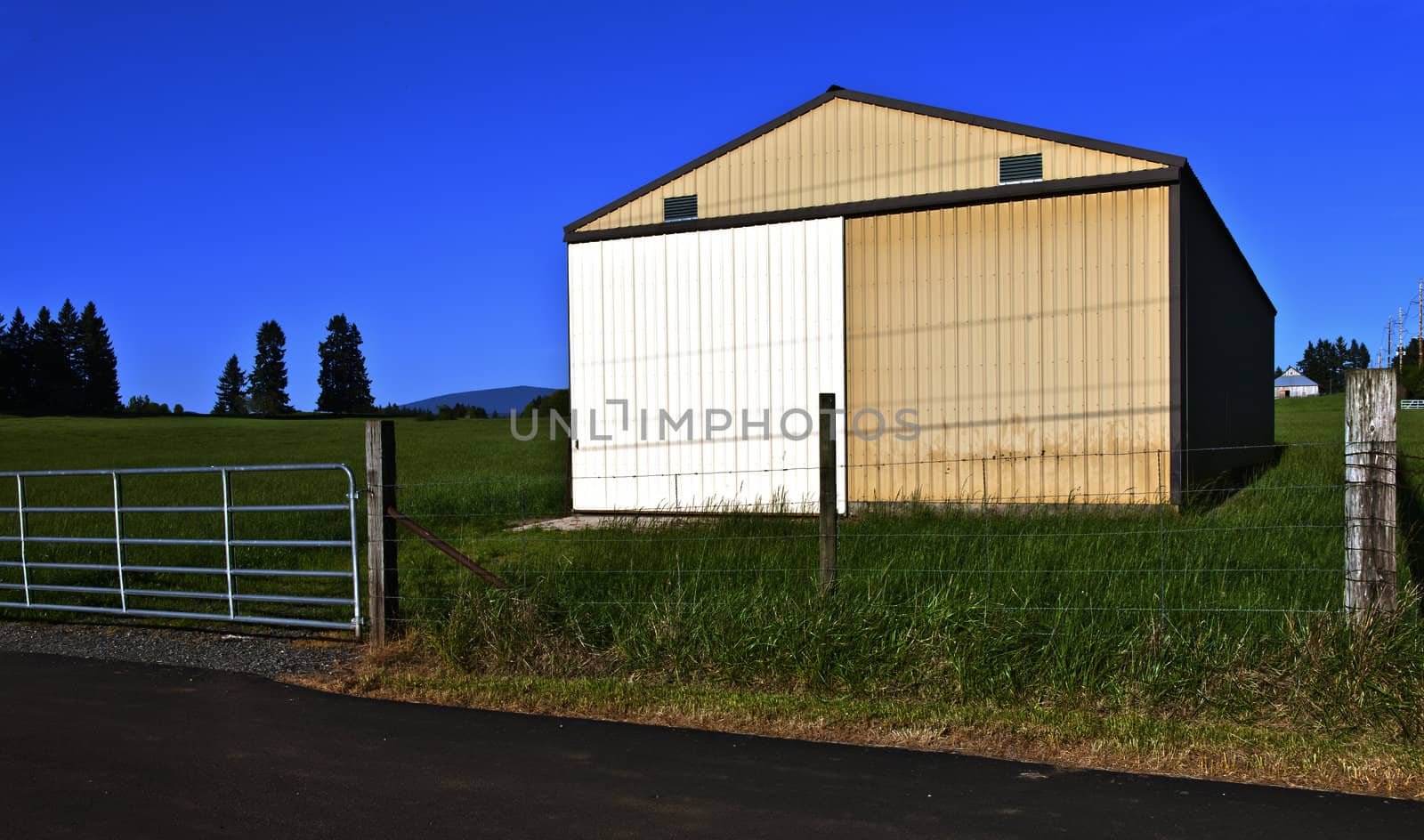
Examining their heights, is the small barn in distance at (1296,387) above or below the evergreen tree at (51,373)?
below

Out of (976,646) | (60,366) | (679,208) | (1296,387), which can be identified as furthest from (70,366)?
(1296,387)

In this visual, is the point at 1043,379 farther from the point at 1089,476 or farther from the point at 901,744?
the point at 901,744

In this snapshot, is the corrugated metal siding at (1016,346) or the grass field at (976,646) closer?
the grass field at (976,646)

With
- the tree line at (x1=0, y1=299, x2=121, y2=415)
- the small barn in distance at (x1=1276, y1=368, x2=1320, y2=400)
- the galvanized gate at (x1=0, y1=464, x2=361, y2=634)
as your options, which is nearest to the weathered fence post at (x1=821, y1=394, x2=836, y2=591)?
the galvanized gate at (x1=0, y1=464, x2=361, y2=634)

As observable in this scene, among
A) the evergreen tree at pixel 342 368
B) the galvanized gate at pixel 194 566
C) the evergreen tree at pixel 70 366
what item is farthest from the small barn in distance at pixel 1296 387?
the galvanized gate at pixel 194 566

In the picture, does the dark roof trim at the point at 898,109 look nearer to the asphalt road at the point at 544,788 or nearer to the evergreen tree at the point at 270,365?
the asphalt road at the point at 544,788

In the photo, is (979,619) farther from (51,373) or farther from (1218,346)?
(51,373)

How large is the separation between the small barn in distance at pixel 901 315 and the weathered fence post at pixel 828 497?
610 centimetres

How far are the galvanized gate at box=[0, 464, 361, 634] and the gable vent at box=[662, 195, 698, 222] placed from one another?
7089mm

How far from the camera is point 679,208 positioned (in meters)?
16.3

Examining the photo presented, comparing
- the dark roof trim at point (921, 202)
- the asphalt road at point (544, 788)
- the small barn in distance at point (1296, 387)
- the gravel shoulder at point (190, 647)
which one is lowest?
the small barn in distance at point (1296, 387)

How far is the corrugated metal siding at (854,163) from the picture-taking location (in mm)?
13977

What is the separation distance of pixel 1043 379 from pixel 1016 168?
9.92 ft

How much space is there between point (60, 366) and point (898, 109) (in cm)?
10042
